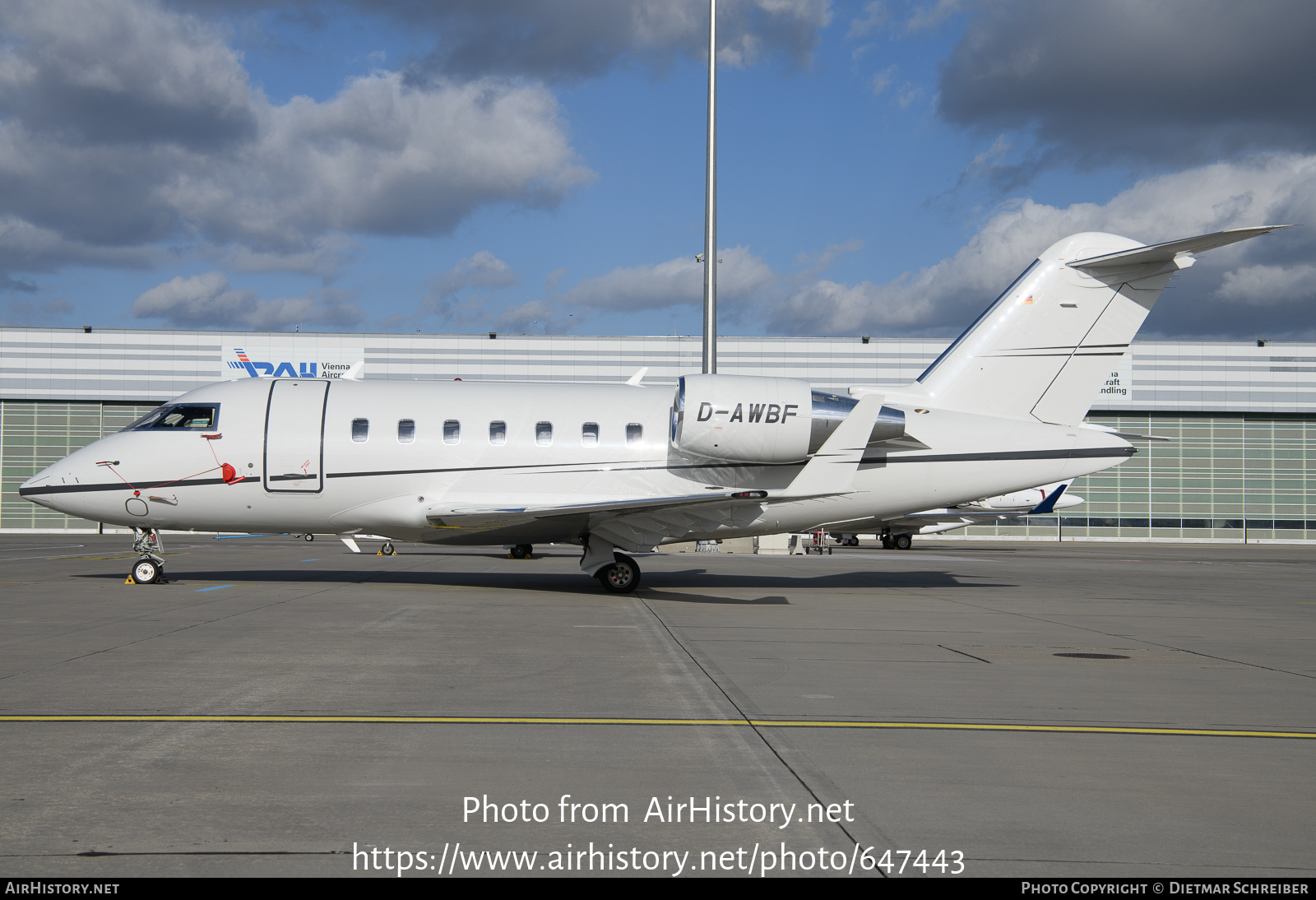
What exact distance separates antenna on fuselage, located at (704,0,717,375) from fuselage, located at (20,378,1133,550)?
11.1m

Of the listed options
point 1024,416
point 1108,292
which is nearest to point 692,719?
point 1024,416

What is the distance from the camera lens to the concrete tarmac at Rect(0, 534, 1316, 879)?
454cm

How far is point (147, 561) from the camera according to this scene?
19.0 m

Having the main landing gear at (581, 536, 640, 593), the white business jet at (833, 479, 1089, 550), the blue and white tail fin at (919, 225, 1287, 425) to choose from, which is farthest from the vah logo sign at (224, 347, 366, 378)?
the blue and white tail fin at (919, 225, 1287, 425)

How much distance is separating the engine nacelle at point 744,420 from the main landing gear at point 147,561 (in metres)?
10.6

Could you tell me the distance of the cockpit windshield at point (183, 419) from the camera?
18688 millimetres

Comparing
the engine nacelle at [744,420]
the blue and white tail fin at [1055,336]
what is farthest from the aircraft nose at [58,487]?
the blue and white tail fin at [1055,336]

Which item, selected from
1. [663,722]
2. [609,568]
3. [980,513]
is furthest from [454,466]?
[980,513]

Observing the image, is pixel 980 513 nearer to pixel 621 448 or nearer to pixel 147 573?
pixel 621 448

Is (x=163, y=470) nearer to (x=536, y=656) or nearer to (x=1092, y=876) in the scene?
(x=536, y=656)

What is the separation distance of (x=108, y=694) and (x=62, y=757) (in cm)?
221

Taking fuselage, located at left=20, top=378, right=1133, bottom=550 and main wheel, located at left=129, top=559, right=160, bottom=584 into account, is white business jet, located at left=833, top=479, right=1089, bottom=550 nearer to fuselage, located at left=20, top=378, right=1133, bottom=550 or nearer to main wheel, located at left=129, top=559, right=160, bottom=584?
fuselage, located at left=20, top=378, right=1133, bottom=550

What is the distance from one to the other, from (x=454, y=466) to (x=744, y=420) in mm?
5559
